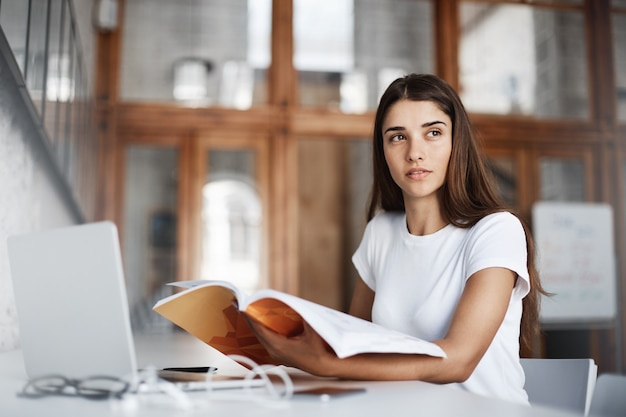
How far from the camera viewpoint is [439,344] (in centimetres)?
102

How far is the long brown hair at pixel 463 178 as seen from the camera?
1371mm

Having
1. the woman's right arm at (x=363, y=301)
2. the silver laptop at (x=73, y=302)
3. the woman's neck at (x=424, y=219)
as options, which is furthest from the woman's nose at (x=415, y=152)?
the silver laptop at (x=73, y=302)

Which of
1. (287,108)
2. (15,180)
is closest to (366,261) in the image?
(15,180)

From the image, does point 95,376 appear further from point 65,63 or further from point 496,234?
point 65,63

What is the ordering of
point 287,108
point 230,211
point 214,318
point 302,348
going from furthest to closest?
point 287,108 < point 230,211 < point 214,318 < point 302,348

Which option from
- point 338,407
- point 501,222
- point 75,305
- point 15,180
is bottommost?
point 338,407

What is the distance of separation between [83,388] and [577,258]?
4891mm

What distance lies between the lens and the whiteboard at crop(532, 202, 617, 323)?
4.99 meters

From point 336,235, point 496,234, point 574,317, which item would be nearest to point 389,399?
point 496,234

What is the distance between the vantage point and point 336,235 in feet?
27.1

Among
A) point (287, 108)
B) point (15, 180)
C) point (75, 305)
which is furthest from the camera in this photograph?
point (287, 108)

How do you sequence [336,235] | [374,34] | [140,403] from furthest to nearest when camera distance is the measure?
[336,235]
[374,34]
[140,403]

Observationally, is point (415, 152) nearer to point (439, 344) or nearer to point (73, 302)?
point (439, 344)

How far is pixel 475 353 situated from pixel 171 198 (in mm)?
4037
